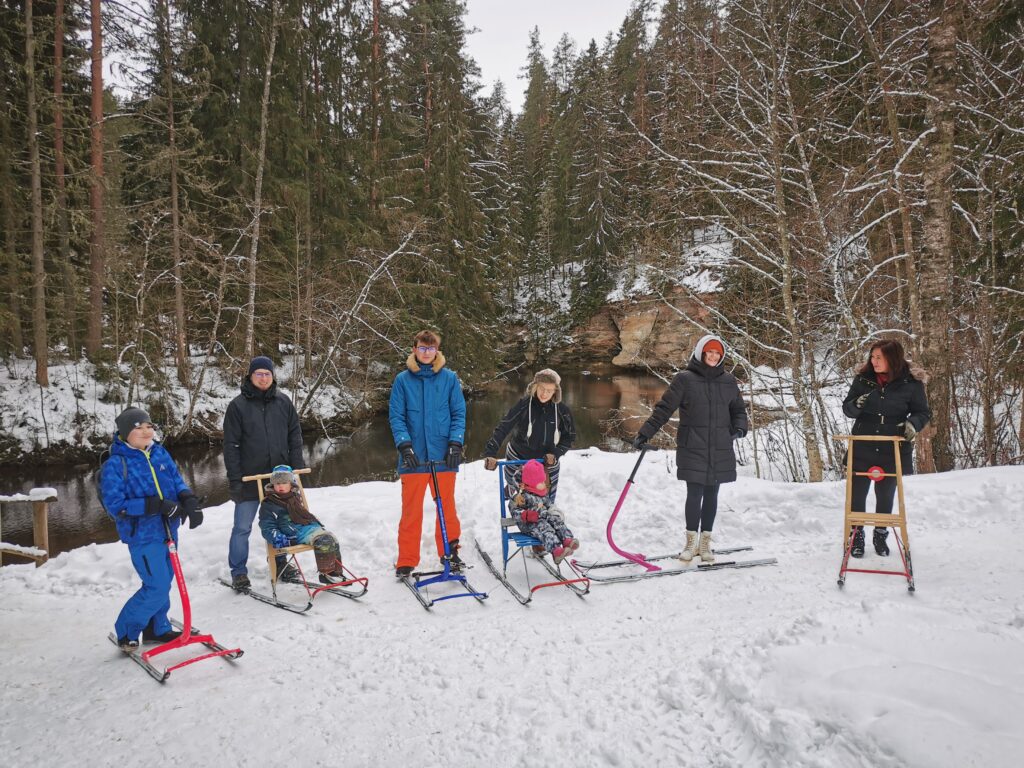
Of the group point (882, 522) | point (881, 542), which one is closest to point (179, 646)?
point (882, 522)

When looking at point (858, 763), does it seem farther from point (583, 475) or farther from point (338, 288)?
point (338, 288)

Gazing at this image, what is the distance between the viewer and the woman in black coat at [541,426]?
5215 mm

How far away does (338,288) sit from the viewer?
55.1ft

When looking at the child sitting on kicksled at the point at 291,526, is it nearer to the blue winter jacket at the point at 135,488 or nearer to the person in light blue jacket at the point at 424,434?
the person in light blue jacket at the point at 424,434

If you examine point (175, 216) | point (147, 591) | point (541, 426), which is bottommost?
point (147, 591)

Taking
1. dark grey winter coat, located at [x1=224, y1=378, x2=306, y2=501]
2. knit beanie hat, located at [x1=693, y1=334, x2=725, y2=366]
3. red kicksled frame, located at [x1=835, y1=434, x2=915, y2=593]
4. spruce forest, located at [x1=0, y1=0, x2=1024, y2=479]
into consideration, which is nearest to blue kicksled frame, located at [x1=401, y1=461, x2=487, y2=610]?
dark grey winter coat, located at [x1=224, y1=378, x2=306, y2=501]

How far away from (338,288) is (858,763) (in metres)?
16.9

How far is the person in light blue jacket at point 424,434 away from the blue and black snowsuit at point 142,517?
188 cm

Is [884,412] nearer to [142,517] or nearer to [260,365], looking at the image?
[260,365]

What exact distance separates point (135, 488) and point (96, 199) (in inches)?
651

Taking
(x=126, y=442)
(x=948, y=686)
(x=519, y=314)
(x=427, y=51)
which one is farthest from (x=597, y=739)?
(x=519, y=314)

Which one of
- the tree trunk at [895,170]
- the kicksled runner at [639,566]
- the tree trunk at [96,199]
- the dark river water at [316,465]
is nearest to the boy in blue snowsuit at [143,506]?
the kicksled runner at [639,566]

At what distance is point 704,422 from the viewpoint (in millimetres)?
4848

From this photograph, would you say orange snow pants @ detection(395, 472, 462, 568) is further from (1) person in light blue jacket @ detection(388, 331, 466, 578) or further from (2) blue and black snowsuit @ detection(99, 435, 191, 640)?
(2) blue and black snowsuit @ detection(99, 435, 191, 640)
